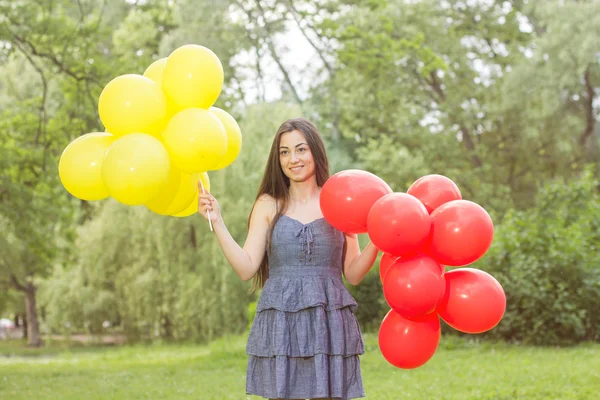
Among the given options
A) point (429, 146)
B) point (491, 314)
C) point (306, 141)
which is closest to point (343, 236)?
point (306, 141)

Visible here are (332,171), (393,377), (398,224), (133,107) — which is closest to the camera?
(398,224)

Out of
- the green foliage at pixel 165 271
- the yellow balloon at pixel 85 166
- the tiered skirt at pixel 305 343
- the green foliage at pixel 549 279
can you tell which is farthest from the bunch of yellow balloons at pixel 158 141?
the green foliage at pixel 165 271

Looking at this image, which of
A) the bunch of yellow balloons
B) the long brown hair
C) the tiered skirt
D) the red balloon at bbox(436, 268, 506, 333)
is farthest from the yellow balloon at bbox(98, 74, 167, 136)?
the red balloon at bbox(436, 268, 506, 333)

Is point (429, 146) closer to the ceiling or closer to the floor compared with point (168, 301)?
closer to the ceiling

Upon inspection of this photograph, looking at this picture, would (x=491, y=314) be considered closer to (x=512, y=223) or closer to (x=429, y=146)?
(x=512, y=223)

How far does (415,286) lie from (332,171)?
247 cm

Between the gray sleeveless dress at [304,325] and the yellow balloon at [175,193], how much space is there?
1.52 ft

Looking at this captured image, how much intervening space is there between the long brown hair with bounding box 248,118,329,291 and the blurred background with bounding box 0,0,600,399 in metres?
3.92

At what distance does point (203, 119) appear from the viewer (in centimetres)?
302

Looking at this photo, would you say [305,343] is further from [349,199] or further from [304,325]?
[349,199]

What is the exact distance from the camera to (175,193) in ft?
10.4

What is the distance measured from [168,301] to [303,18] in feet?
24.9

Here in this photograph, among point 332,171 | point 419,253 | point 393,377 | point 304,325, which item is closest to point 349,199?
point 419,253

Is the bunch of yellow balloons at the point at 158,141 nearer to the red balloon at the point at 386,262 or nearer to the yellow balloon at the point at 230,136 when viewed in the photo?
the yellow balloon at the point at 230,136
